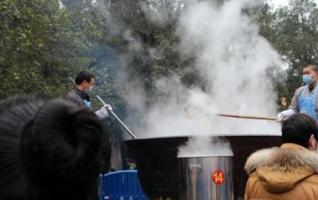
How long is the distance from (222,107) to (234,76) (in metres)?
1.62

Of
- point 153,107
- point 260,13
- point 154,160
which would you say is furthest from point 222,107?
point 154,160

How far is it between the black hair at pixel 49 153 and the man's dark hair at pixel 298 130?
189 cm

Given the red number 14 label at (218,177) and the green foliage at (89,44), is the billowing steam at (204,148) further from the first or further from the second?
the green foliage at (89,44)

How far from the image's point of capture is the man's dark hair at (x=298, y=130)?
116 inches

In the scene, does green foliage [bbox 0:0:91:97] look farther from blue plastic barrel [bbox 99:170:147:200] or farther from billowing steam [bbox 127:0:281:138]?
billowing steam [bbox 127:0:281:138]

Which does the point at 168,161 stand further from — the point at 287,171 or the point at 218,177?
the point at 287,171

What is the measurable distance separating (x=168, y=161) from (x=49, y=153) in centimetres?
448

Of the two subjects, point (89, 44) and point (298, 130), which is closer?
point (298, 130)

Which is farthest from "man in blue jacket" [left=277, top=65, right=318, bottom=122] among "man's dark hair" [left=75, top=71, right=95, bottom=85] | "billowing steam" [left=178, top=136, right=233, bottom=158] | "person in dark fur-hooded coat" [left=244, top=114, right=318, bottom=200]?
"person in dark fur-hooded coat" [left=244, top=114, right=318, bottom=200]

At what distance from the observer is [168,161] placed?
18.4 feet

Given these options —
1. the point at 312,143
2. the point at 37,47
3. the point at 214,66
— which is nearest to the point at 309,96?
the point at 312,143

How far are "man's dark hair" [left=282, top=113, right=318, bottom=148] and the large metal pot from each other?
2257mm

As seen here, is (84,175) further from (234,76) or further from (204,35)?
(204,35)

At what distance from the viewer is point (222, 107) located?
47.8 feet
